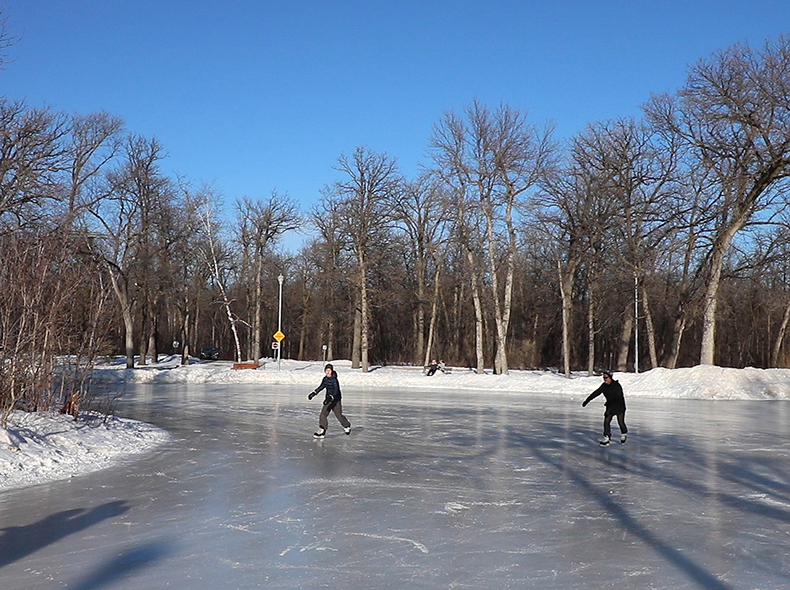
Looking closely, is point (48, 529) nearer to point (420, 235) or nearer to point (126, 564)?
point (126, 564)

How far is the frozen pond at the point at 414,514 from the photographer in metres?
7.02

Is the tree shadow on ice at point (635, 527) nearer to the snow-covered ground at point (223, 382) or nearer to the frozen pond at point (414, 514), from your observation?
the frozen pond at point (414, 514)

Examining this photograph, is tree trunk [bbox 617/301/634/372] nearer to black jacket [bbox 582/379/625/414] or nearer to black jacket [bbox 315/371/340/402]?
black jacket [bbox 582/379/625/414]

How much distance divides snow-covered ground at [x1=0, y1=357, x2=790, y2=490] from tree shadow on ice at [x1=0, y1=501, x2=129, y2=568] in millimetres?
2186

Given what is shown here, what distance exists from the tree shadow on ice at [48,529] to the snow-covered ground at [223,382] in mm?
2186

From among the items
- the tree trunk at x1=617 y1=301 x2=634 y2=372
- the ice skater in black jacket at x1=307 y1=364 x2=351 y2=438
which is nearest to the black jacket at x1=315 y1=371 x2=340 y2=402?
the ice skater in black jacket at x1=307 y1=364 x2=351 y2=438

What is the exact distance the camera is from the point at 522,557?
767 centimetres

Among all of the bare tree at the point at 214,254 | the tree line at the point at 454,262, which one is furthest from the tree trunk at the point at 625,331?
the bare tree at the point at 214,254

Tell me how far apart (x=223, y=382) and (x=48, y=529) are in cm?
3373

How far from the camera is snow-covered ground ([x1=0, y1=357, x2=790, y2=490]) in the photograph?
40.5 feet

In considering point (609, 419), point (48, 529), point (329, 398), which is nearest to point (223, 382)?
point (329, 398)

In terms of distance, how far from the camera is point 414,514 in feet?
31.6

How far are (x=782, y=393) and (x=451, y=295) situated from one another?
37818 millimetres

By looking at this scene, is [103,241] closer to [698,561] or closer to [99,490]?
[99,490]
